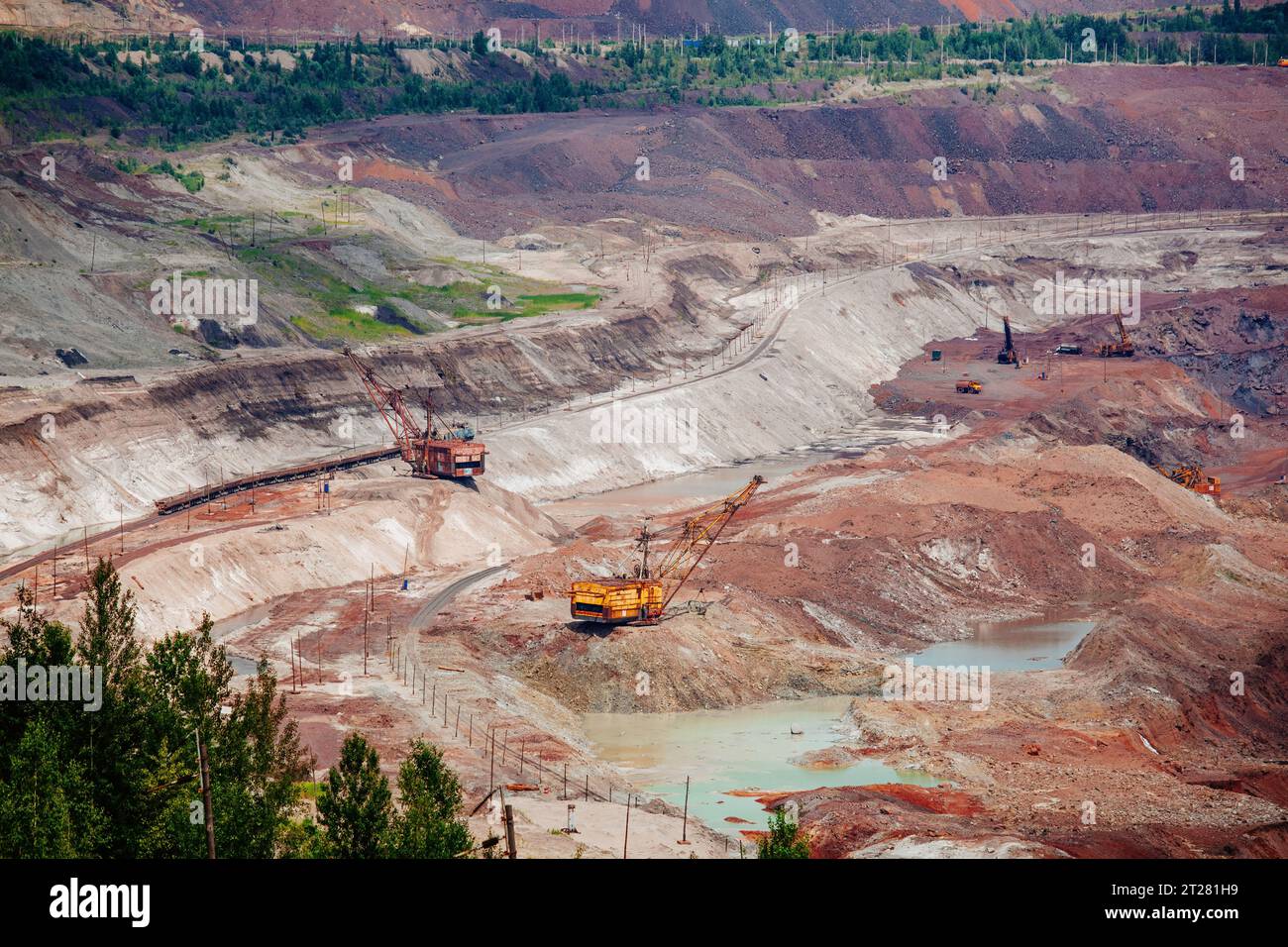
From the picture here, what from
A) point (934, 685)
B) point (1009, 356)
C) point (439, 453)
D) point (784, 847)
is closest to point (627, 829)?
point (784, 847)

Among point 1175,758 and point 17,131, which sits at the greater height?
point 17,131

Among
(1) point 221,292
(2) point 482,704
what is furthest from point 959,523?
(1) point 221,292

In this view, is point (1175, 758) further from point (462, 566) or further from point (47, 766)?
point (47, 766)

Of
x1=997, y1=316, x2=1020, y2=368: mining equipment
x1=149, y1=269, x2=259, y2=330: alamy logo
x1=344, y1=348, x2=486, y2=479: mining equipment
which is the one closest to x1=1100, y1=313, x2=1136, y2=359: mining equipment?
x1=997, y1=316, x2=1020, y2=368: mining equipment

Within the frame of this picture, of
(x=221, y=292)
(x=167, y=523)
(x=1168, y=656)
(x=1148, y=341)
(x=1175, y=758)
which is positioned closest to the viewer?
(x=1175, y=758)

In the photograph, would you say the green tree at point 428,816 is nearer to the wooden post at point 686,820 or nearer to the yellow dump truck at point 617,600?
the wooden post at point 686,820
